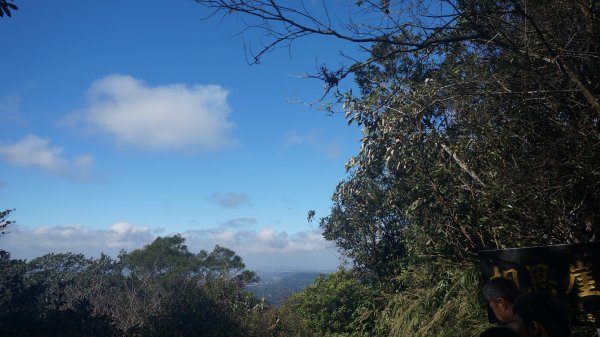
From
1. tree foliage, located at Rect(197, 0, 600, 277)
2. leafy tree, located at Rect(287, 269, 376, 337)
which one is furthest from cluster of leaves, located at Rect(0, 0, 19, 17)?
leafy tree, located at Rect(287, 269, 376, 337)

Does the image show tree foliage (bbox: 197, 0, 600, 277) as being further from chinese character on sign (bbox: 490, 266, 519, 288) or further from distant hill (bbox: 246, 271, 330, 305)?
distant hill (bbox: 246, 271, 330, 305)

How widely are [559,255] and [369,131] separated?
13.4 ft

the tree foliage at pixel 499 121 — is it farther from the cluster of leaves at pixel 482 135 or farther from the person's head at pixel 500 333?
the person's head at pixel 500 333

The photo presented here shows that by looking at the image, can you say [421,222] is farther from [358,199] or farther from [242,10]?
[242,10]

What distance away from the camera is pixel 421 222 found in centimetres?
759

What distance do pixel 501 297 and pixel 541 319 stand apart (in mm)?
1311

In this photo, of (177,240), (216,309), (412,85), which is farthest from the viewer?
(177,240)

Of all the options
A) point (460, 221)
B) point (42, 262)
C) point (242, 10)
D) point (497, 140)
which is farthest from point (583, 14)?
point (42, 262)

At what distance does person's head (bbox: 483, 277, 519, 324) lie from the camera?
3.50 meters

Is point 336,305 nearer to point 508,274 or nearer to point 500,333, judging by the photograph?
point 508,274

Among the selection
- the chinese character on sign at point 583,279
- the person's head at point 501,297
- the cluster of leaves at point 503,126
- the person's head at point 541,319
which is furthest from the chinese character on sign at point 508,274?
the person's head at point 541,319

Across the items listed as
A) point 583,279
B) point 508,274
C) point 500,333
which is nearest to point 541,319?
point 500,333

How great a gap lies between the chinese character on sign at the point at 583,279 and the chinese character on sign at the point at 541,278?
0.16m

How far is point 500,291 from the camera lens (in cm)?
368
